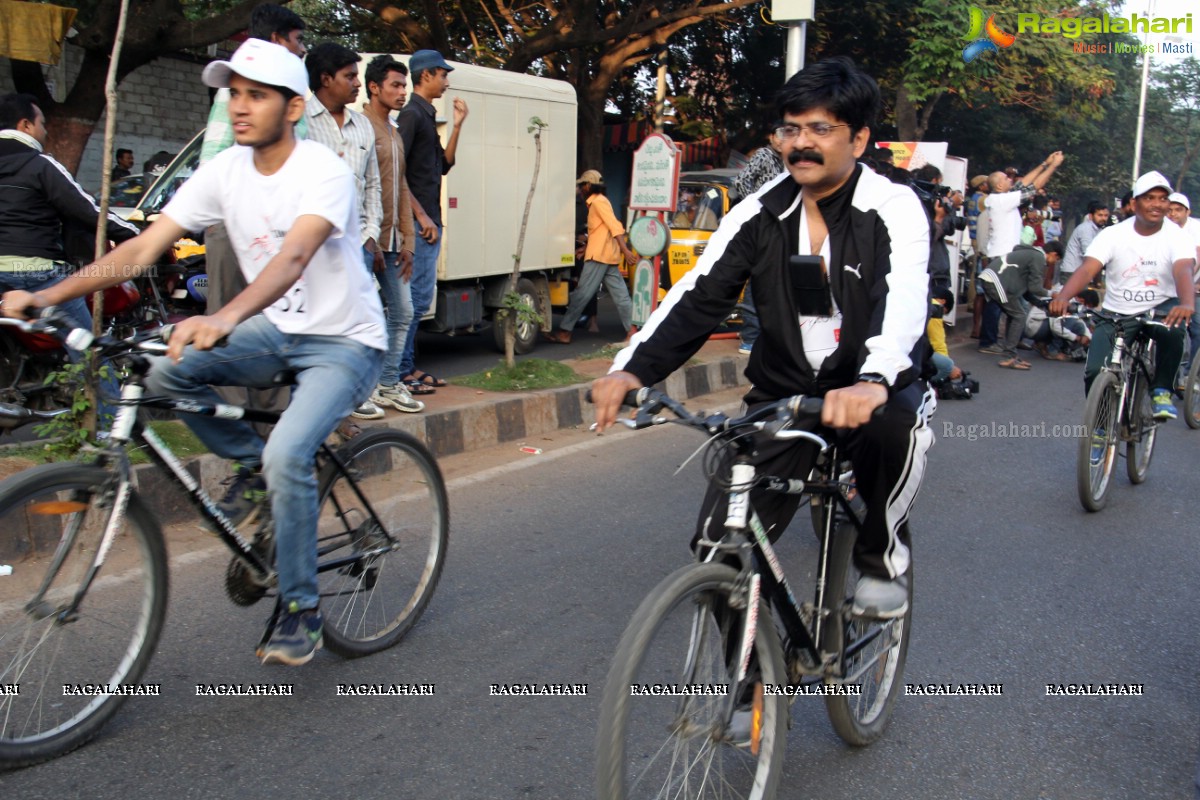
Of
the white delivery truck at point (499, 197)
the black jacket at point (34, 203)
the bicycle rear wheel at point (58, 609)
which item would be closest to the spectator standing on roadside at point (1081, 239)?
the white delivery truck at point (499, 197)

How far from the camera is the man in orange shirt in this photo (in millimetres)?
10336

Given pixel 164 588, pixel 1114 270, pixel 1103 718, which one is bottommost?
pixel 1103 718

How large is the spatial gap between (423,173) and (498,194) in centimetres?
240

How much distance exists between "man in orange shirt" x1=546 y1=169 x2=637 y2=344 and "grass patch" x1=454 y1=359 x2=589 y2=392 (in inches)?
92.5

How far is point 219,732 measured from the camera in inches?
120

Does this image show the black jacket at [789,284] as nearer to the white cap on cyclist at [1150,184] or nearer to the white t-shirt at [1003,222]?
the white cap on cyclist at [1150,184]

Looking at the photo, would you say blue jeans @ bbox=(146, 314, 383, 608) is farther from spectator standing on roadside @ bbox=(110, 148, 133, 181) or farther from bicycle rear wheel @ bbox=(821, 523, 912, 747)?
spectator standing on roadside @ bbox=(110, 148, 133, 181)

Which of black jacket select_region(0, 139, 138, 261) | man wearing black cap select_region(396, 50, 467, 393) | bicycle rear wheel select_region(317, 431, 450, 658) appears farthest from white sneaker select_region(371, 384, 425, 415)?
bicycle rear wheel select_region(317, 431, 450, 658)

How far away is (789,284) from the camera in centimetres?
284

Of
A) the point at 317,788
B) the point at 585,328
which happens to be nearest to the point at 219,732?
the point at 317,788

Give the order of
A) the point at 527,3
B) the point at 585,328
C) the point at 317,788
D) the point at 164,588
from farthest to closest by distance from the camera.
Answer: the point at 527,3 < the point at 585,328 < the point at 164,588 < the point at 317,788

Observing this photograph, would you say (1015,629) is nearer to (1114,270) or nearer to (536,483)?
(536,483)

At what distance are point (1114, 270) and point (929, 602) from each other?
298cm

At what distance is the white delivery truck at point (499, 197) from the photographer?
8.91 m
